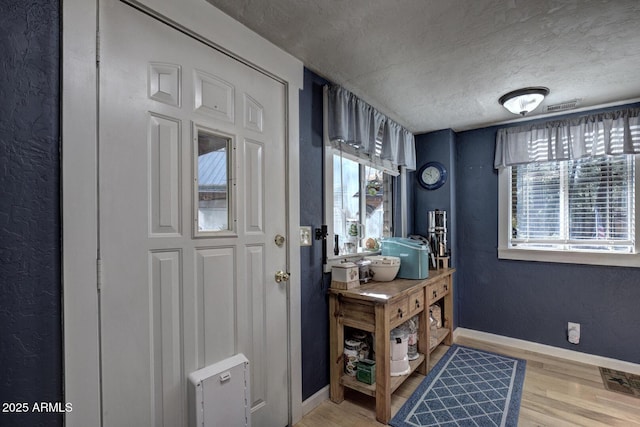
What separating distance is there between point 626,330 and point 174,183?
11.5ft

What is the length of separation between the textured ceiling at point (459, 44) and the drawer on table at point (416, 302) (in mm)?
1517

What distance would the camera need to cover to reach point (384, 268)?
2.35 metres

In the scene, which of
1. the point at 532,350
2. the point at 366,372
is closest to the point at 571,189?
the point at 532,350

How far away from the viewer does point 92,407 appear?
1.05 meters

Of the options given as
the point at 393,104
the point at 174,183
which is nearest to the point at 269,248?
the point at 174,183

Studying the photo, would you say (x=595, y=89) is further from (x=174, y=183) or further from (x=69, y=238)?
(x=69, y=238)

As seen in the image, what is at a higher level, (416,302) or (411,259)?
(411,259)

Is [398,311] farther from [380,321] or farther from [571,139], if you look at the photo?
[571,139]

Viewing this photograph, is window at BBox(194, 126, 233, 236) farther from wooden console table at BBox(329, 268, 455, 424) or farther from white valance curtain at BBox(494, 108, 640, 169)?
white valance curtain at BBox(494, 108, 640, 169)

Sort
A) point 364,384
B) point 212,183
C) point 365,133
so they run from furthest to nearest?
Result: 1. point 365,133
2. point 364,384
3. point 212,183

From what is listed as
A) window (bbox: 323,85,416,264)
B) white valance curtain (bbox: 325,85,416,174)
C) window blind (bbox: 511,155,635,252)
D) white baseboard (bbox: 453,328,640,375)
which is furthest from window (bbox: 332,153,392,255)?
white baseboard (bbox: 453,328,640,375)

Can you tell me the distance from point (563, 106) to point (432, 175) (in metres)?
1.20

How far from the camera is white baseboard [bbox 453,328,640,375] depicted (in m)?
2.49

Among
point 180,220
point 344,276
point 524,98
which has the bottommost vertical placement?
point 344,276
